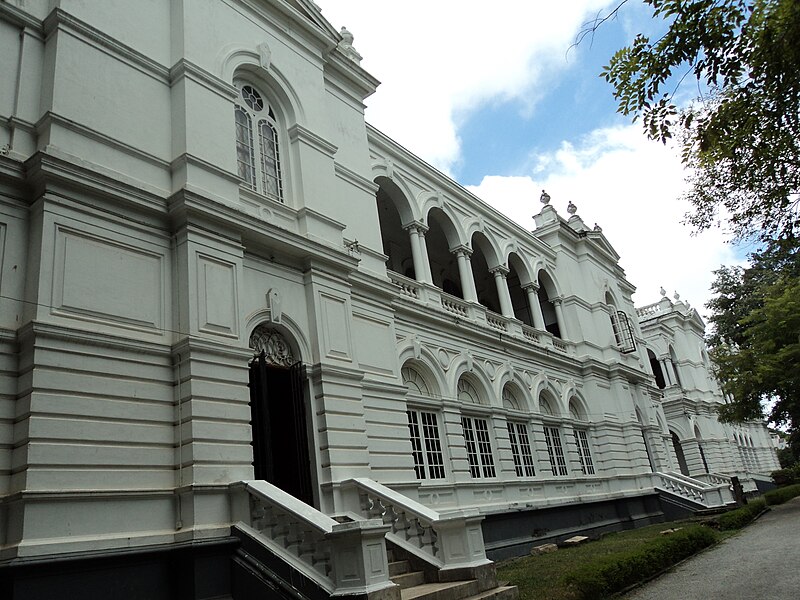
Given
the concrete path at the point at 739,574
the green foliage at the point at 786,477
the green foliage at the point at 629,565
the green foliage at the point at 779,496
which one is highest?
the green foliage at the point at 786,477

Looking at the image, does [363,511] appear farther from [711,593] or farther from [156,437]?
[711,593]

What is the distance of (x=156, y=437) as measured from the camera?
8.31m

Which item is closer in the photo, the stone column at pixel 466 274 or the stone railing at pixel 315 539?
the stone railing at pixel 315 539

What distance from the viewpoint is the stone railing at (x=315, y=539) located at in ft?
23.5

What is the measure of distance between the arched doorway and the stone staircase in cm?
182

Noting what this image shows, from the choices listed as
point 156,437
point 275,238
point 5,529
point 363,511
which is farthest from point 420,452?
point 5,529

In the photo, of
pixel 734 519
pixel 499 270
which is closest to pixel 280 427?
pixel 499 270

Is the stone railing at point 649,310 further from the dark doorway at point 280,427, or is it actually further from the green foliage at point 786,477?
the dark doorway at point 280,427

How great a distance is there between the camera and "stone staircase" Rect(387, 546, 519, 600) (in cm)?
803

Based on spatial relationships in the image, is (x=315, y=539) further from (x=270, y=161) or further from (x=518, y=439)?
(x=518, y=439)

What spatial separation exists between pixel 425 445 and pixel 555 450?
7.14 meters

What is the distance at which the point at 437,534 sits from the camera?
9.12 metres

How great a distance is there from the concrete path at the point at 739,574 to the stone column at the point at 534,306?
9.18 meters

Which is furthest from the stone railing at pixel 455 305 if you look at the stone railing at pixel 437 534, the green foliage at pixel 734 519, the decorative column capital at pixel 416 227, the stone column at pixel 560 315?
the green foliage at pixel 734 519
